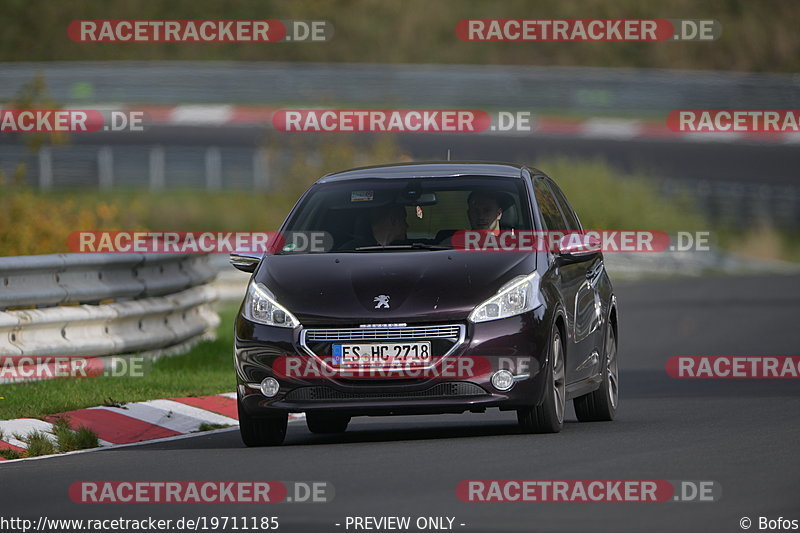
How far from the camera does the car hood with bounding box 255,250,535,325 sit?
36.3 ft

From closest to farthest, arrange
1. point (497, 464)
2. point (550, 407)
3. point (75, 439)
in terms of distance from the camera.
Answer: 1. point (497, 464)
2. point (550, 407)
3. point (75, 439)

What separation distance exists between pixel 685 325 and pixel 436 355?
42.1 ft

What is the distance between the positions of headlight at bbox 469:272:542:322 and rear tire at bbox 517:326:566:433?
10.7 inches

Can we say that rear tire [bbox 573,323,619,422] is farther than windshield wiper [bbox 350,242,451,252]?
Yes

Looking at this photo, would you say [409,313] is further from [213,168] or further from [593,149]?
[593,149]

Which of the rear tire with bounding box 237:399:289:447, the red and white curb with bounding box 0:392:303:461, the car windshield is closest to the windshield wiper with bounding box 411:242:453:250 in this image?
the car windshield

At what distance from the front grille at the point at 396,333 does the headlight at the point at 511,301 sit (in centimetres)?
15

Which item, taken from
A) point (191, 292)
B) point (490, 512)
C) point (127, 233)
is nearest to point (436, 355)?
point (490, 512)

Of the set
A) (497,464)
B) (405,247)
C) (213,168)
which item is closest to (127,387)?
(405,247)

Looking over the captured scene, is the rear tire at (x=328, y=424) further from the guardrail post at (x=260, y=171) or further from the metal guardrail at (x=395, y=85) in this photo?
the metal guardrail at (x=395, y=85)

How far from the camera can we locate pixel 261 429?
1159cm

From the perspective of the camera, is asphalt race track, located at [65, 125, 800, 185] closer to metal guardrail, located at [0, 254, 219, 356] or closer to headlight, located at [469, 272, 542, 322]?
metal guardrail, located at [0, 254, 219, 356]

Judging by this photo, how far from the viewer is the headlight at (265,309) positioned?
11250 mm

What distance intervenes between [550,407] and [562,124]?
38368 mm
